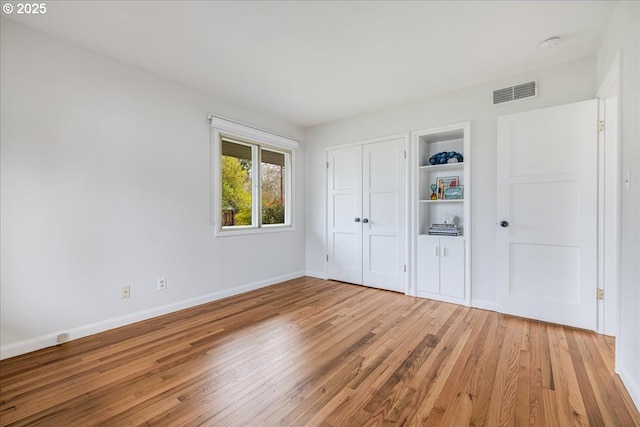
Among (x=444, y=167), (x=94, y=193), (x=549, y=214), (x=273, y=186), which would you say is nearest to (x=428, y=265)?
(x=444, y=167)

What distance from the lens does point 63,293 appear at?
2.41m

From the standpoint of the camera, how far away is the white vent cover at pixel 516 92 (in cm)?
293

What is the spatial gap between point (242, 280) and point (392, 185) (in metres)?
2.45

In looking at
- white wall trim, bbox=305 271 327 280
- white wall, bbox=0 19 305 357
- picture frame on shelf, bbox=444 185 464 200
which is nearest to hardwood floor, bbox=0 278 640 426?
white wall, bbox=0 19 305 357

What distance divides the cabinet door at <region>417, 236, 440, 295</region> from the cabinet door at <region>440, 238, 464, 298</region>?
0.06 m

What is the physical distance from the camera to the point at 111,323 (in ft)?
8.77

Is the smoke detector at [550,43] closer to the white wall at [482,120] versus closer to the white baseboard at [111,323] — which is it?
the white wall at [482,120]

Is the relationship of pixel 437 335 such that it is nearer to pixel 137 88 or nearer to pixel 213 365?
pixel 213 365

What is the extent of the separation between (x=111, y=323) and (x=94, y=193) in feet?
4.02

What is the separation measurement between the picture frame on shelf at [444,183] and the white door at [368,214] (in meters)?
0.44

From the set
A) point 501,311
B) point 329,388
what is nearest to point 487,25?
point 501,311

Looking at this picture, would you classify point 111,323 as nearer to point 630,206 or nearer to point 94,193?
point 94,193

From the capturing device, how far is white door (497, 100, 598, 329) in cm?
261

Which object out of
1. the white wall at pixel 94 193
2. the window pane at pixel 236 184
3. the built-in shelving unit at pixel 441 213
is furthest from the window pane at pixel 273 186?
the built-in shelving unit at pixel 441 213
